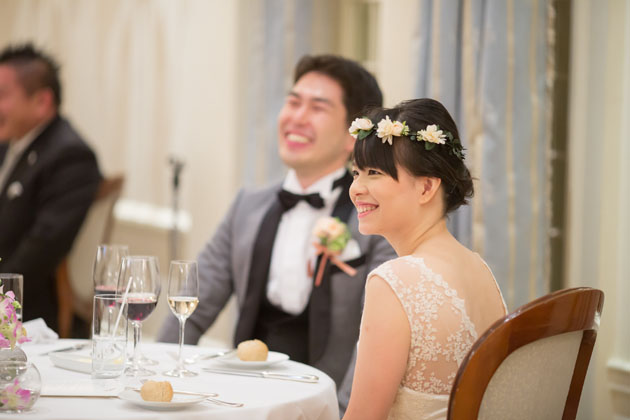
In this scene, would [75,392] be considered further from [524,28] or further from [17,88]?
[17,88]

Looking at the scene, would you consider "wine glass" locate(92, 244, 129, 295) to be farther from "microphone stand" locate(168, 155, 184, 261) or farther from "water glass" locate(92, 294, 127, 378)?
"microphone stand" locate(168, 155, 184, 261)

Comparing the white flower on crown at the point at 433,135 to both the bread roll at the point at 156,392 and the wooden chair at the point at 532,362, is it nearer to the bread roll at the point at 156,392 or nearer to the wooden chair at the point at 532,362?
the wooden chair at the point at 532,362

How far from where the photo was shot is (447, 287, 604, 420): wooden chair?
1.34m

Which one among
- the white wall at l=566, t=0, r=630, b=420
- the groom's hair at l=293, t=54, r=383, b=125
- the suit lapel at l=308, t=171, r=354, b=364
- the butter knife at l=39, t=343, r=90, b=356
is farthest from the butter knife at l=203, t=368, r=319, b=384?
the white wall at l=566, t=0, r=630, b=420

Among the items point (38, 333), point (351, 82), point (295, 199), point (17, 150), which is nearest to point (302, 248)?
point (295, 199)

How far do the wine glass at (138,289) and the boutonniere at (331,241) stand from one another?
0.98 m

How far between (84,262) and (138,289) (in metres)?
2.95

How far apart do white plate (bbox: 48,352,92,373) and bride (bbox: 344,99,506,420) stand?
0.63m

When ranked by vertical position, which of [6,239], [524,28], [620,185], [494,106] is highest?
[524,28]

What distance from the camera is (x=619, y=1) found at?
2826 mm

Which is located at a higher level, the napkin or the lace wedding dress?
the lace wedding dress

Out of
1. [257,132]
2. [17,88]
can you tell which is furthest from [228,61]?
[17,88]

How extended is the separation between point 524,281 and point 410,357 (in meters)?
1.54

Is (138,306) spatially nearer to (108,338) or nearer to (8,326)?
(108,338)
